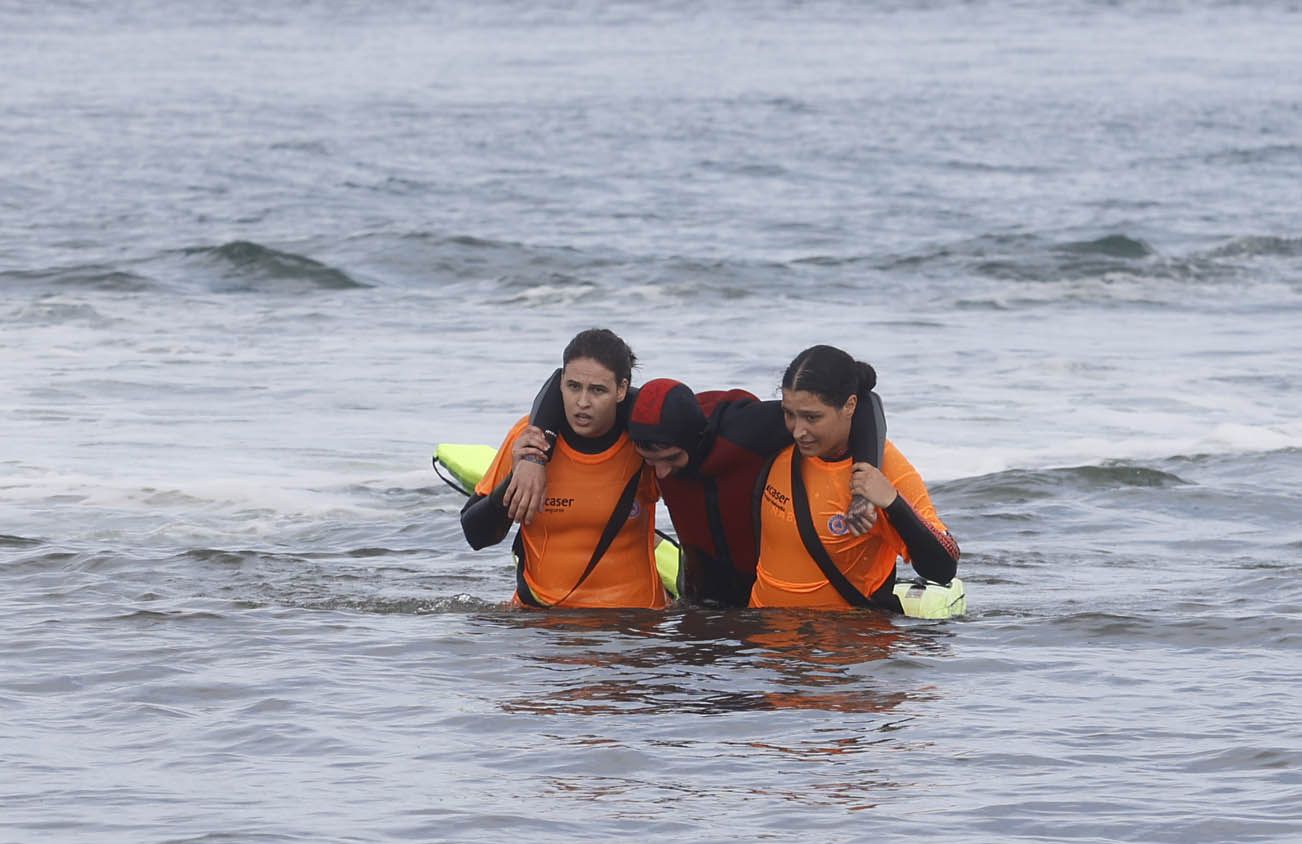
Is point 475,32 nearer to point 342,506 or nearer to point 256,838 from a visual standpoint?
point 342,506

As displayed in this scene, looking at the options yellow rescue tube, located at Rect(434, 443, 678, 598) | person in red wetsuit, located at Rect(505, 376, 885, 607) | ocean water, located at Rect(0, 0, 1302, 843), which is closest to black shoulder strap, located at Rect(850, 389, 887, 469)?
person in red wetsuit, located at Rect(505, 376, 885, 607)

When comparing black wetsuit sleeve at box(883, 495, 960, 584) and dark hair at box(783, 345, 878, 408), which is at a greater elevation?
dark hair at box(783, 345, 878, 408)

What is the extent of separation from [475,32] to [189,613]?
50.5 meters

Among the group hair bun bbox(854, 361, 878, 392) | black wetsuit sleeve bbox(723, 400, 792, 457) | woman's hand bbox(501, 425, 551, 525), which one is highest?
hair bun bbox(854, 361, 878, 392)

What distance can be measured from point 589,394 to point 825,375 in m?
0.88

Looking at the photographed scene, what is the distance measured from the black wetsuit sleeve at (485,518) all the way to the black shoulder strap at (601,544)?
16.9 inches

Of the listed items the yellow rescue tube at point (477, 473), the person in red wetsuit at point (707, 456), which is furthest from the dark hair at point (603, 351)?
the yellow rescue tube at point (477, 473)

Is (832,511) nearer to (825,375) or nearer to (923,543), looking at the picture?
(923,543)

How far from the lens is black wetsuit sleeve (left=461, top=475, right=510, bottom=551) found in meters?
7.06

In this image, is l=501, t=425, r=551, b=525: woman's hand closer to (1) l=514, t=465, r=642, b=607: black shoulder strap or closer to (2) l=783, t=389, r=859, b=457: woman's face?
(1) l=514, t=465, r=642, b=607: black shoulder strap

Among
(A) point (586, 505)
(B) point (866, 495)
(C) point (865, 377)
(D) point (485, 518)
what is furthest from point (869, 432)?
(D) point (485, 518)

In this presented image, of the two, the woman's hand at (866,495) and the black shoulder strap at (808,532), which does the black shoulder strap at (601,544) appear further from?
the woman's hand at (866,495)

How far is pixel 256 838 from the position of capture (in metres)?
5.13

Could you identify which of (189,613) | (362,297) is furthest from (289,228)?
(189,613)
